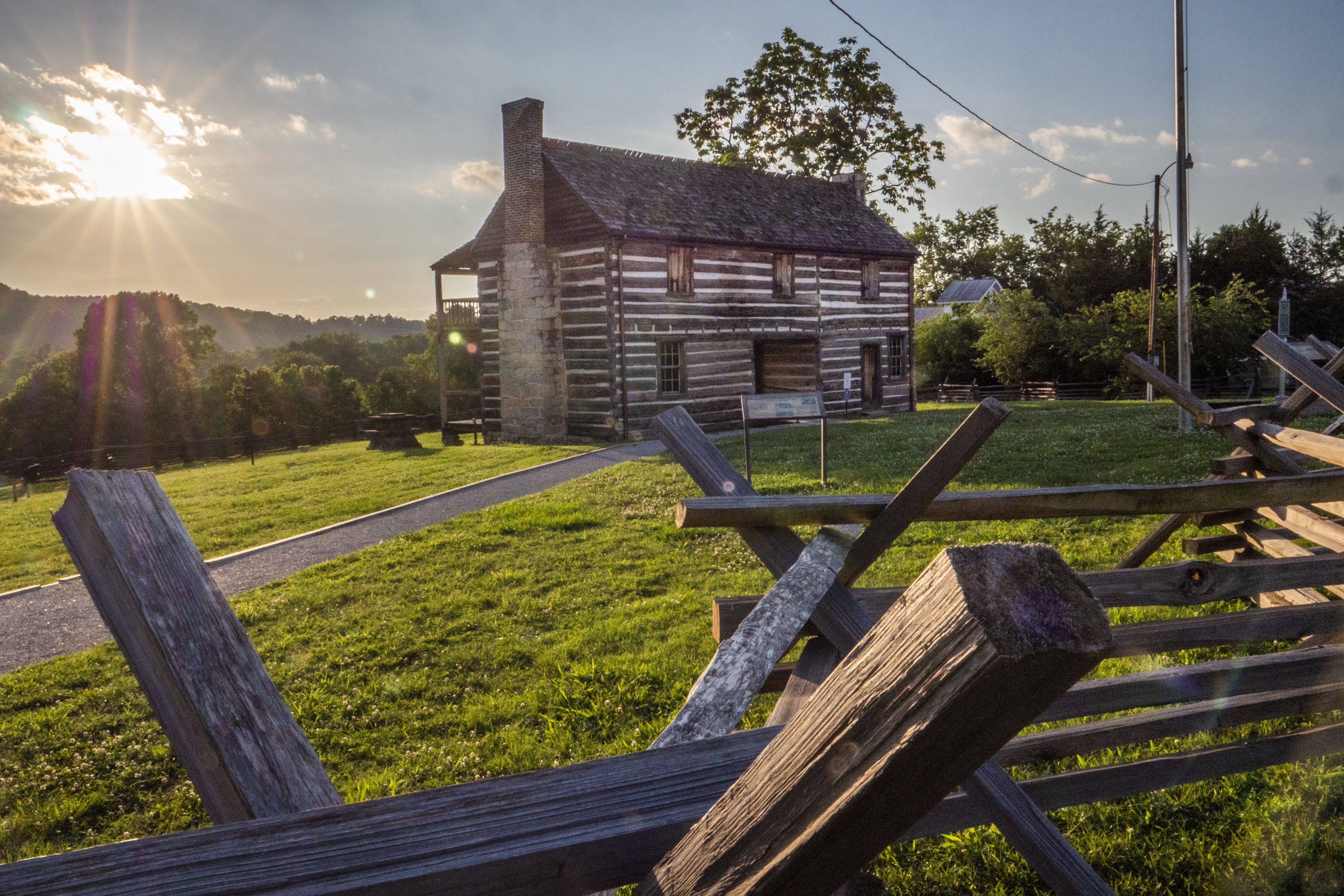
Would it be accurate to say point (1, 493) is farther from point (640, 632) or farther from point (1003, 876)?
point (1003, 876)

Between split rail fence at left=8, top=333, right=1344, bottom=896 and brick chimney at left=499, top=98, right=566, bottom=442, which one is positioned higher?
brick chimney at left=499, top=98, right=566, bottom=442

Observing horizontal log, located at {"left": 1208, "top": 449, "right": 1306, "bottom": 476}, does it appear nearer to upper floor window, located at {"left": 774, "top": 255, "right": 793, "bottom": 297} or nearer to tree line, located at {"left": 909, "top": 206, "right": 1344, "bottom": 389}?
upper floor window, located at {"left": 774, "top": 255, "right": 793, "bottom": 297}

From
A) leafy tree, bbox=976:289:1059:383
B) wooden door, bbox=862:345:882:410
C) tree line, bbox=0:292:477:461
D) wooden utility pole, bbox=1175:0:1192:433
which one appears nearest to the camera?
wooden utility pole, bbox=1175:0:1192:433

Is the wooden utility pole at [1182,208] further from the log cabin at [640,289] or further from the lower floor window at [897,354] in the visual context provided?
the lower floor window at [897,354]

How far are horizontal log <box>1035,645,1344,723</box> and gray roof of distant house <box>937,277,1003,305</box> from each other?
66474 mm

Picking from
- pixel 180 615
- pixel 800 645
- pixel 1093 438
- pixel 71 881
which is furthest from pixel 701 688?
pixel 1093 438

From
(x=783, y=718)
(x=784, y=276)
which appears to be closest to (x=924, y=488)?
(x=783, y=718)

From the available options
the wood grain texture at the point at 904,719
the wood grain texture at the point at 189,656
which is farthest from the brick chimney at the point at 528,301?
the wood grain texture at the point at 904,719

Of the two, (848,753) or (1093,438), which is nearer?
(848,753)

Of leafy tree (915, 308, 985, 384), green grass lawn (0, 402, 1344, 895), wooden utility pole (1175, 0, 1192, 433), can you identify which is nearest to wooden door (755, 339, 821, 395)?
wooden utility pole (1175, 0, 1192, 433)

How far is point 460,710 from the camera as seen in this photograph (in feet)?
15.8

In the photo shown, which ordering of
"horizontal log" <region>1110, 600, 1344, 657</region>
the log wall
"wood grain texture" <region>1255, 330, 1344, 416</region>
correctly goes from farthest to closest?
the log wall, "wood grain texture" <region>1255, 330, 1344, 416</region>, "horizontal log" <region>1110, 600, 1344, 657</region>

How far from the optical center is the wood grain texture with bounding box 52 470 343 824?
55.8 inches

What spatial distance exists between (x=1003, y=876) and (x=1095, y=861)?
0.38 metres
